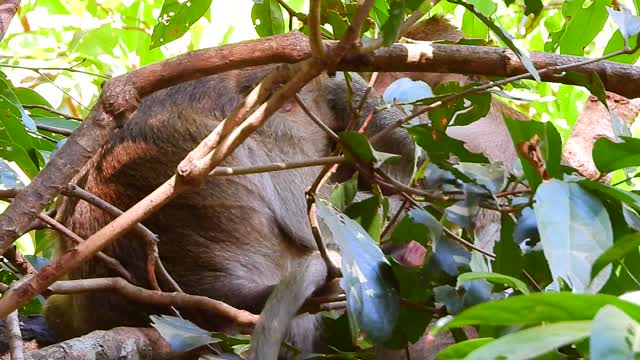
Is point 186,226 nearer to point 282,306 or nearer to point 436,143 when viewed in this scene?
point 282,306

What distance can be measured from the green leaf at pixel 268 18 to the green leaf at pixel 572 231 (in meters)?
1.02

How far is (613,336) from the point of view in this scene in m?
0.67

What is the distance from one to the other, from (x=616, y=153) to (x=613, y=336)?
1.83ft

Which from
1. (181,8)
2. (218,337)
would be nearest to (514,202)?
(218,337)

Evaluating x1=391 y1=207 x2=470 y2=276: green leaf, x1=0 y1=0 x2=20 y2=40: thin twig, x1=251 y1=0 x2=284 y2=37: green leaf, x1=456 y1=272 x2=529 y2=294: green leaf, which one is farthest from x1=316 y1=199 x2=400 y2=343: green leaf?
x1=251 y1=0 x2=284 y2=37: green leaf

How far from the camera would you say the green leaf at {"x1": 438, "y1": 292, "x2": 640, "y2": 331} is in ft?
2.50

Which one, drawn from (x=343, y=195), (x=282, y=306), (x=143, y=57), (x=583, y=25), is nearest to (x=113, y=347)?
(x=282, y=306)

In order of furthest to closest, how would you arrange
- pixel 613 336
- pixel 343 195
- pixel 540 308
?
pixel 343 195
pixel 540 308
pixel 613 336

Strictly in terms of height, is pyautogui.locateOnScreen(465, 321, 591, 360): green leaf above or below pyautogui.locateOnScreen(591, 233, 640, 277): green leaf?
above

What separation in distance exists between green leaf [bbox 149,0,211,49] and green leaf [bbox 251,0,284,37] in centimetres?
19

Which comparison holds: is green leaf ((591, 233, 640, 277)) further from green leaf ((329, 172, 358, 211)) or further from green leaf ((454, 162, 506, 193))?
green leaf ((329, 172, 358, 211))

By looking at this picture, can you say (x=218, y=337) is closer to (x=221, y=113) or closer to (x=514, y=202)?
(x=514, y=202)

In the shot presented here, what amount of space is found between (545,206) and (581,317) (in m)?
0.30

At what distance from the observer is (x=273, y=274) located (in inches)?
82.3
